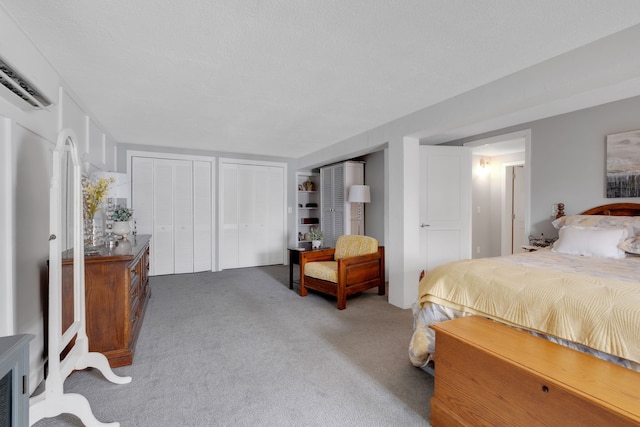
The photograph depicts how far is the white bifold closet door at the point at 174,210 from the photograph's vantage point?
511cm

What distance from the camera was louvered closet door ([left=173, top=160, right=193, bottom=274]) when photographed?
17.6 feet

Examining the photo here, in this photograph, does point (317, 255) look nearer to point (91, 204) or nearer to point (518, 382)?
point (91, 204)

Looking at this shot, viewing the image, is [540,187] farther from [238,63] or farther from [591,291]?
[238,63]

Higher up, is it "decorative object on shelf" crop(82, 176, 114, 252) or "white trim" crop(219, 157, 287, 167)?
"white trim" crop(219, 157, 287, 167)

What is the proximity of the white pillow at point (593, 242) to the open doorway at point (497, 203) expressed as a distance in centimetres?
260

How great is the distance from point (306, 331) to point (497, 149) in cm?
434

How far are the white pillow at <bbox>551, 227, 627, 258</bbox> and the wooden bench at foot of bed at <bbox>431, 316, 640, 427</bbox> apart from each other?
1636mm

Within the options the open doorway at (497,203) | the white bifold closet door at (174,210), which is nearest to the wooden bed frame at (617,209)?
the open doorway at (497,203)

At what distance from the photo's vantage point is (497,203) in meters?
5.52

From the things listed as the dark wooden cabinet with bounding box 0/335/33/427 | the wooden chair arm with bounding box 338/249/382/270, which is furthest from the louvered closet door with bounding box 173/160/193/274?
the dark wooden cabinet with bounding box 0/335/33/427

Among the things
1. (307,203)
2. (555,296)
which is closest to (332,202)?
(307,203)

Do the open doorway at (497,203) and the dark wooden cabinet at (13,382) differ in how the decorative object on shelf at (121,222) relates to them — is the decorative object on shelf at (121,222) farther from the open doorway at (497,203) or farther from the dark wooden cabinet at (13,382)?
the open doorway at (497,203)

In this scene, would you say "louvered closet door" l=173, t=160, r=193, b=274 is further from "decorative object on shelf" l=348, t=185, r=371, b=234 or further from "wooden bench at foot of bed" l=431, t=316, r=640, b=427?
"wooden bench at foot of bed" l=431, t=316, r=640, b=427

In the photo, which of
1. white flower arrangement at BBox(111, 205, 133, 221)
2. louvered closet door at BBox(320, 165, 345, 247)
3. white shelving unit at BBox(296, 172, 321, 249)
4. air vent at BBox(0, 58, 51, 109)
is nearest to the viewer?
air vent at BBox(0, 58, 51, 109)
